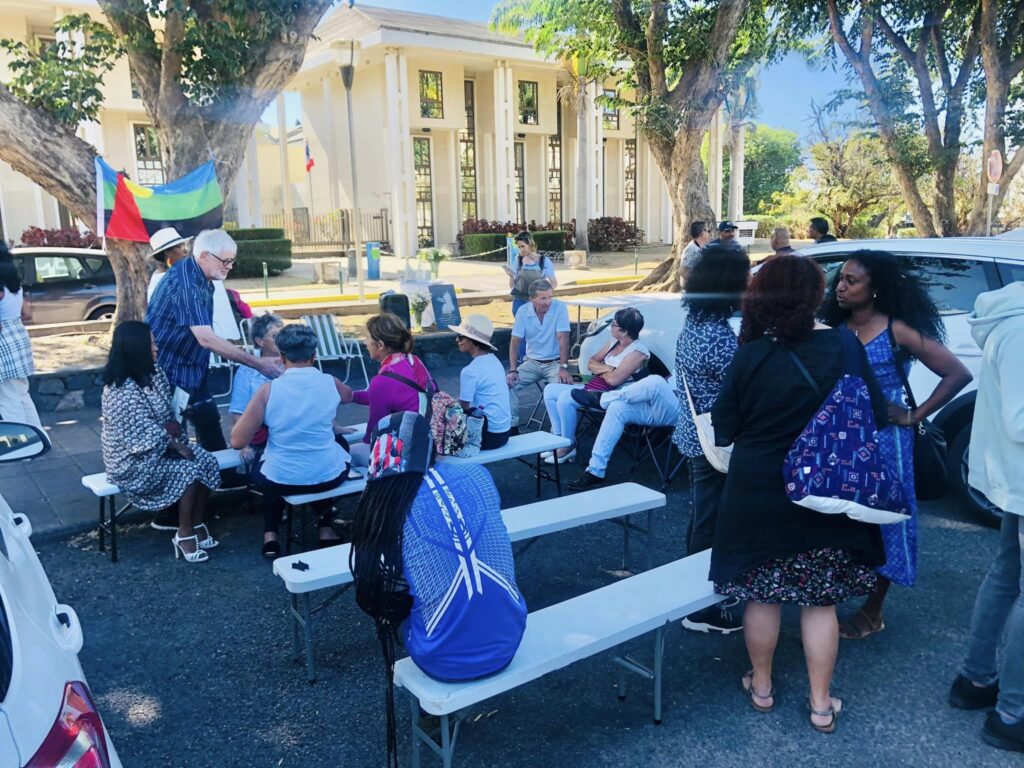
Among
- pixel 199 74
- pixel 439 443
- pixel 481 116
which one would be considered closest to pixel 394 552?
pixel 439 443

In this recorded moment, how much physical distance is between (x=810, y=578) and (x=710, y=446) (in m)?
0.71

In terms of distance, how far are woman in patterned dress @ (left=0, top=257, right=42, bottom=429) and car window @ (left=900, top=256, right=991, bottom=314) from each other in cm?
581

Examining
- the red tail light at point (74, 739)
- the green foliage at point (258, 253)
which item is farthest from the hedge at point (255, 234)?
the red tail light at point (74, 739)

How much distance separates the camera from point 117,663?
3576mm

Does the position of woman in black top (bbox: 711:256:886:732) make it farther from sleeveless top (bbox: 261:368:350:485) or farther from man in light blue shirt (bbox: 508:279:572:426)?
man in light blue shirt (bbox: 508:279:572:426)

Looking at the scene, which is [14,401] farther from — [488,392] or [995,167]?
[995,167]

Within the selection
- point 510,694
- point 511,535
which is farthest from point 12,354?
point 510,694

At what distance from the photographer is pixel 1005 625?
10.2 ft

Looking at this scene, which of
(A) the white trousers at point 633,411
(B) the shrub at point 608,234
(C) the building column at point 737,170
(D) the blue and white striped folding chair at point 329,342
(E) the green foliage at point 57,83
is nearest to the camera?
(A) the white trousers at point 633,411

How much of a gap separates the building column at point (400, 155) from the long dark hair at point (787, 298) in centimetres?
2145

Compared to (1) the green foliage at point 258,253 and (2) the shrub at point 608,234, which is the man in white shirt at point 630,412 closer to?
(1) the green foliage at point 258,253

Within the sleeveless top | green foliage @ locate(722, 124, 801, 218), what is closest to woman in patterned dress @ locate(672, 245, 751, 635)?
the sleeveless top

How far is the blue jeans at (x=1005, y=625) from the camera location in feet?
9.10

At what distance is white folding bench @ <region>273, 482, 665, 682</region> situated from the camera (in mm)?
3297
